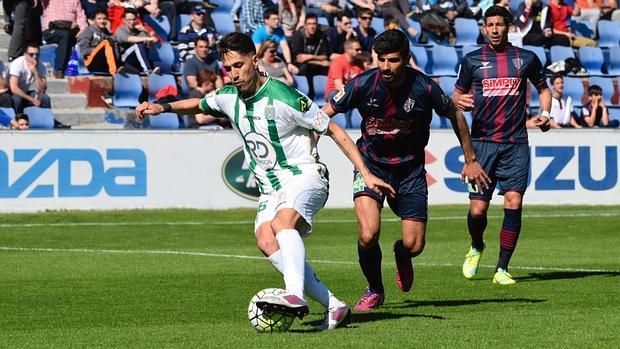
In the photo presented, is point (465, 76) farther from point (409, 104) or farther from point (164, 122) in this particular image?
point (164, 122)

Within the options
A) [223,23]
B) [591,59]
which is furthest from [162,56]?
[591,59]

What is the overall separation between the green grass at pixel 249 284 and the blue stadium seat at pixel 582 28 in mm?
10327

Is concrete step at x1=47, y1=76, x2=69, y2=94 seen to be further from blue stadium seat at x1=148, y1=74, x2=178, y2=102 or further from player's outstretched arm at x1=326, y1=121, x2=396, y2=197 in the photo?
player's outstretched arm at x1=326, y1=121, x2=396, y2=197

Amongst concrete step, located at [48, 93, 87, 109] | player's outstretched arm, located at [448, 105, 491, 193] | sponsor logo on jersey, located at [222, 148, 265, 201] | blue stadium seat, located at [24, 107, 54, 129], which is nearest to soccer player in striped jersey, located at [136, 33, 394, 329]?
player's outstretched arm, located at [448, 105, 491, 193]

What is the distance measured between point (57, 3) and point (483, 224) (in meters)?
13.5

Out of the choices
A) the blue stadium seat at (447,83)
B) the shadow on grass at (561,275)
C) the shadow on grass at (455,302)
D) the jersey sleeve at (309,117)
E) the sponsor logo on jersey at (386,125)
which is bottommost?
the blue stadium seat at (447,83)

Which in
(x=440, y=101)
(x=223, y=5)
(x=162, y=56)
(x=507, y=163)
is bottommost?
(x=162, y=56)

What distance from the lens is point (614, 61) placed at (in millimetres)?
28500

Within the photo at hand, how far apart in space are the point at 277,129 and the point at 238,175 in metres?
12.3

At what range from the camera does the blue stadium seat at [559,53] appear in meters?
27.5

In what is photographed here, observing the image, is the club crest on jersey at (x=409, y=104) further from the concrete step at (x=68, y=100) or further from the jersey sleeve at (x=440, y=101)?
the concrete step at (x=68, y=100)

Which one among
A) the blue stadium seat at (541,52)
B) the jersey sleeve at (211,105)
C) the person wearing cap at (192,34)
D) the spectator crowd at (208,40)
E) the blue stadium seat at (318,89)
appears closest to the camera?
the jersey sleeve at (211,105)

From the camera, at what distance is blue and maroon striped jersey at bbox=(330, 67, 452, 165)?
380 inches

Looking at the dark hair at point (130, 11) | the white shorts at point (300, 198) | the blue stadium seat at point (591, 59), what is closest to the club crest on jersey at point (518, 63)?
the white shorts at point (300, 198)
